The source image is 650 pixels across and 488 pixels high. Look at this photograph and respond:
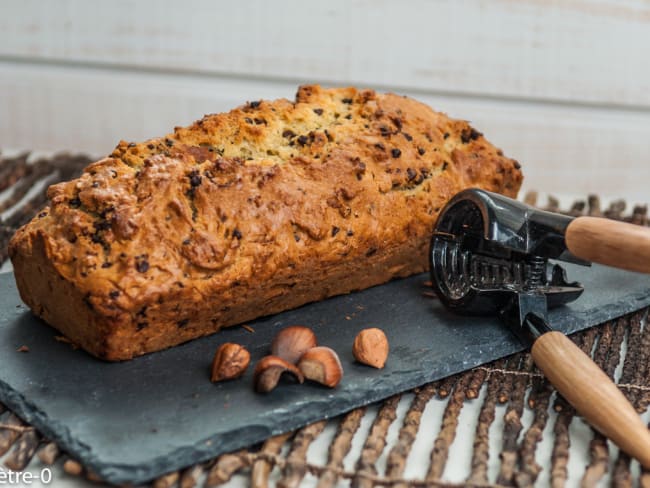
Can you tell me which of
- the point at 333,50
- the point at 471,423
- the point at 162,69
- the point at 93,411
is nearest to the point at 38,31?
the point at 162,69

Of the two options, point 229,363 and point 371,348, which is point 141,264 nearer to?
point 229,363

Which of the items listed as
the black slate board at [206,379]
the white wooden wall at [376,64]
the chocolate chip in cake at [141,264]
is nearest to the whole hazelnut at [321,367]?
the black slate board at [206,379]

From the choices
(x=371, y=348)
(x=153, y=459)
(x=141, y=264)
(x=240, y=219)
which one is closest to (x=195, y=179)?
(x=240, y=219)

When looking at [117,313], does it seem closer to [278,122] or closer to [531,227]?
[278,122]

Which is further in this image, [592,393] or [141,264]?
[141,264]

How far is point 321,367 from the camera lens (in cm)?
174

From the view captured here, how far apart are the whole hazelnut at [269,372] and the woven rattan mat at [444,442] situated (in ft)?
0.36

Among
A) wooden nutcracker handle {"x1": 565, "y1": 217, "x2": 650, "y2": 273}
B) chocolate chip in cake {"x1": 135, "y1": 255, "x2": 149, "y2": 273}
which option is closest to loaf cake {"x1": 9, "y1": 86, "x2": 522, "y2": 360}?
chocolate chip in cake {"x1": 135, "y1": 255, "x2": 149, "y2": 273}

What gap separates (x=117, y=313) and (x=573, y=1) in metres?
2.90

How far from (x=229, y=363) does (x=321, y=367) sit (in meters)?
0.19

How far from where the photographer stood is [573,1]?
3.87 meters

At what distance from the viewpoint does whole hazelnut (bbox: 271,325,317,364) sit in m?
1.82

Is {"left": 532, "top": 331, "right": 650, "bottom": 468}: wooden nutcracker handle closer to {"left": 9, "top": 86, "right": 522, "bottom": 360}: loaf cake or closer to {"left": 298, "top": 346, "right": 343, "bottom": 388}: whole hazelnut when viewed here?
{"left": 298, "top": 346, "right": 343, "bottom": 388}: whole hazelnut

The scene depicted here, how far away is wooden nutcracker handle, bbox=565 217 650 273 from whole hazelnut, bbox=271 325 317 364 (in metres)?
0.62
